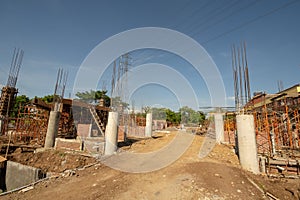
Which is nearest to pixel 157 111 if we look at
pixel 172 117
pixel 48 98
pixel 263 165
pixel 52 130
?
pixel 172 117

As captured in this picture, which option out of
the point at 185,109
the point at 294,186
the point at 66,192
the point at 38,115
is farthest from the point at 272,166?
the point at 185,109

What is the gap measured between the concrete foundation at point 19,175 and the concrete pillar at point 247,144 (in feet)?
27.3

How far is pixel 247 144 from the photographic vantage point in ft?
20.7

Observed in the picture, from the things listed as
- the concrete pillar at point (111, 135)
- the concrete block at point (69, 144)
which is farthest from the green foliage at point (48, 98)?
the concrete pillar at point (111, 135)

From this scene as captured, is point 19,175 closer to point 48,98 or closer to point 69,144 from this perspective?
point 69,144

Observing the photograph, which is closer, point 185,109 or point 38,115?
point 38,115

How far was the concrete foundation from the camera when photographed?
20.7 ft

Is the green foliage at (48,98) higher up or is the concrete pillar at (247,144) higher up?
the green foliage at (48,98)

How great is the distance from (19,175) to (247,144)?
10028 mm

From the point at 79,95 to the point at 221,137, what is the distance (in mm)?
35047

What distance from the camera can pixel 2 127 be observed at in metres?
15.1

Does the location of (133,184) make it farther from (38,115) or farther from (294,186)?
(38,115)

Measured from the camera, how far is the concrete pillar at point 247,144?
616cm

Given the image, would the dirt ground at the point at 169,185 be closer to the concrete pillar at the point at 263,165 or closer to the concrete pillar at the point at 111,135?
the concrete pillar at the point at 263,165
